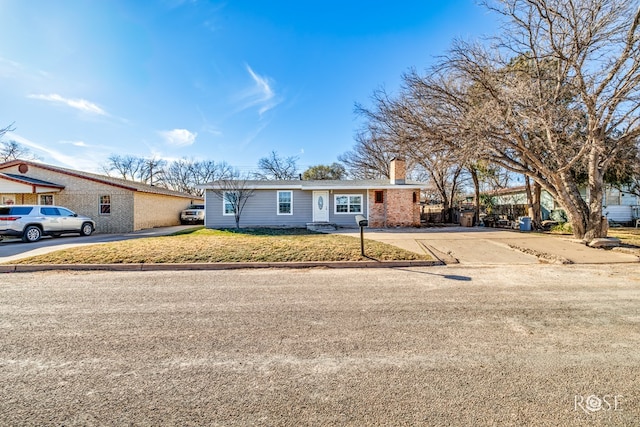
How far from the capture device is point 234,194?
16484 mm

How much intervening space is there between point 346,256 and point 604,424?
240 inches

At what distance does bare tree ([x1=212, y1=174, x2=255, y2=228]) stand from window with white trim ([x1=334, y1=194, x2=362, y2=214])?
501cm

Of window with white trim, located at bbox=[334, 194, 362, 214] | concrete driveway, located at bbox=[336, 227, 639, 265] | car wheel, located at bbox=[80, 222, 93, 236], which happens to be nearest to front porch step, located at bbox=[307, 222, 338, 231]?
window with white trim, located at bbox=[334, 194, 362, 214]

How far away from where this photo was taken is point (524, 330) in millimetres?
3574

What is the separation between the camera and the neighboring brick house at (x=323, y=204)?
55.6 ft

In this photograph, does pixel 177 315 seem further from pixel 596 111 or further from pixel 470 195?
pixel 470 195

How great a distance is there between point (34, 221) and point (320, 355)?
1557cm

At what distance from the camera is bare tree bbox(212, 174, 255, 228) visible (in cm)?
1647

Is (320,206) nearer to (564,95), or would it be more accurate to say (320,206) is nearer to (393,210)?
(393,210)

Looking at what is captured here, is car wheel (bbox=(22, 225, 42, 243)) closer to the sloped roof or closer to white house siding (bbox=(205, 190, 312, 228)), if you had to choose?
the sloped roof

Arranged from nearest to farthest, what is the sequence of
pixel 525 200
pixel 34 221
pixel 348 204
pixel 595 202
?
pixel 595 202 < pixel 34 221 < pixel 348 204 < pixel 525 200

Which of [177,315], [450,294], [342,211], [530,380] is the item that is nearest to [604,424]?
[530,380]

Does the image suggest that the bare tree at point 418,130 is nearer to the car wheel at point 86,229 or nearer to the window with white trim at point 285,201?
the window with white trim at point 285,201

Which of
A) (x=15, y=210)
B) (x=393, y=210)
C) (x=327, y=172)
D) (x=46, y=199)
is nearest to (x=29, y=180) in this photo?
(x=46, y=199)
